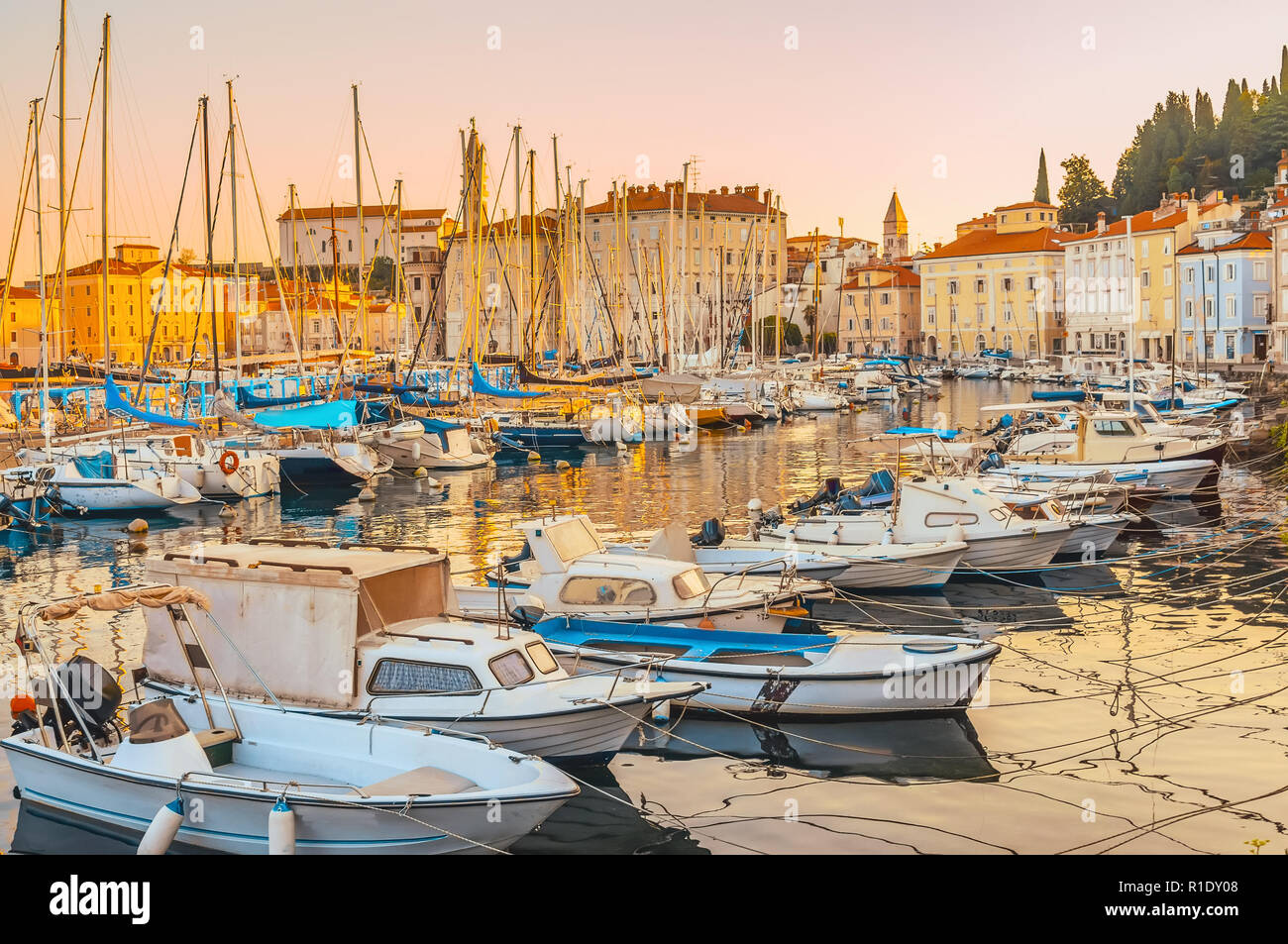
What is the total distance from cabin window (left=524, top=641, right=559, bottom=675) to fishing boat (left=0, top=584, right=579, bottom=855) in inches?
61.1

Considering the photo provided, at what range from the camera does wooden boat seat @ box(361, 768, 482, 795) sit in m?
11.0

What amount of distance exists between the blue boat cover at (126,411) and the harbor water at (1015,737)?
39.3ft

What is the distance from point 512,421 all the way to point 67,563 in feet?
87.1

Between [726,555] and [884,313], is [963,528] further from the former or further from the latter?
[884,313]

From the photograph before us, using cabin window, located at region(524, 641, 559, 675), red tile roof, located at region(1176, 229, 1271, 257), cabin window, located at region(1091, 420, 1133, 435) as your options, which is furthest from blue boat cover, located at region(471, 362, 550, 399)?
red tile roof, located at region(1176, 229, 1271, 257)

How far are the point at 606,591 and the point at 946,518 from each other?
814 cm

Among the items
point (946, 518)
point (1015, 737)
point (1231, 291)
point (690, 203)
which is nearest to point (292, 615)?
point (1015, 737)

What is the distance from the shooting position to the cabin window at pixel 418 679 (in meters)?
12.8

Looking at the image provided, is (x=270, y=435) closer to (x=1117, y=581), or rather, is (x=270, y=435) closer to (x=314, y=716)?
(x=1117, y=581)

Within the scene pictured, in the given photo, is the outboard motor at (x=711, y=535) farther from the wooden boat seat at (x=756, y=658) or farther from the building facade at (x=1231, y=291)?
the building facade at (x=1231, y=291)

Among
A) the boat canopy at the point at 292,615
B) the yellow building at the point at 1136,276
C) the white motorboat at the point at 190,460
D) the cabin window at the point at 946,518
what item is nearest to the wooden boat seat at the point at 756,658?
the boat canopy at the point at 292,615

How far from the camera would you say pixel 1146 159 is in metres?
133

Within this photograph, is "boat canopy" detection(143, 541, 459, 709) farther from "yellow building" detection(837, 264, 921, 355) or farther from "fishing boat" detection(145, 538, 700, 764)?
"yellow building" detection(837, 264, 921, 355)
